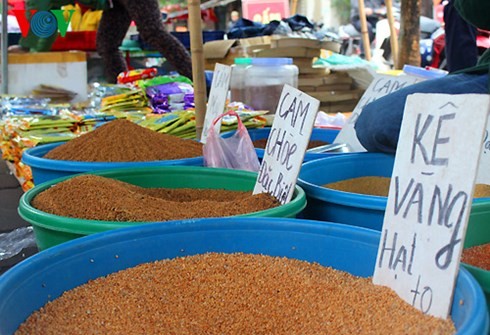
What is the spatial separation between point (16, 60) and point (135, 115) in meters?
0.89

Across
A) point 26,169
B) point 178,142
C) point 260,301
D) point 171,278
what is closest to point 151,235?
point 171,278

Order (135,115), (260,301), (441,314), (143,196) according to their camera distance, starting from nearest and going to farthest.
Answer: (441,314) < (260,301) < (143,196) < (135,115)

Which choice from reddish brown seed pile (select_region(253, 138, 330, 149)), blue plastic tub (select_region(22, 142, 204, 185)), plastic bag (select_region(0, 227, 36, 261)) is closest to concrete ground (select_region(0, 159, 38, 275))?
plastic bag (select_region(0, 227, 36, 261))

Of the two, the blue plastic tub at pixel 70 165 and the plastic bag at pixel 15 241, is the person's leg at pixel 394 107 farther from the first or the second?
the plastic bag at pixel 15 241

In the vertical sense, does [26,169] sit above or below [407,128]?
below

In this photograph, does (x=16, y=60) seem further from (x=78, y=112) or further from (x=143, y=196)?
(x=143, y=196)

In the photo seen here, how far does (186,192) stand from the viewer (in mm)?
1244

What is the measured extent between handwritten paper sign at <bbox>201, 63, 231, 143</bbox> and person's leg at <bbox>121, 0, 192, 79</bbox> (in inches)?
64.1

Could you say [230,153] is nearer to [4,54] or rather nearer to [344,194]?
[344,194]

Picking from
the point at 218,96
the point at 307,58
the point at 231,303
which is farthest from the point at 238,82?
the point at 231,303

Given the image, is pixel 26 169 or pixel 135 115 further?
pixel 135 115

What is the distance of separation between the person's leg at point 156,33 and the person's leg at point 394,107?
1.95 meters

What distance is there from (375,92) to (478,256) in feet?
3.04

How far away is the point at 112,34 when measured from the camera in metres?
3.39
